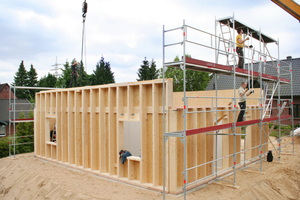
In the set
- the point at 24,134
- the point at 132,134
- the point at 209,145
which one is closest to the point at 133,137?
the point at 132,134

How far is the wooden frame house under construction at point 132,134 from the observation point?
7.61 metres

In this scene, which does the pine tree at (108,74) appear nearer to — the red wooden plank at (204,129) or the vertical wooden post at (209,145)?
the vertical wooden post at (209,145)

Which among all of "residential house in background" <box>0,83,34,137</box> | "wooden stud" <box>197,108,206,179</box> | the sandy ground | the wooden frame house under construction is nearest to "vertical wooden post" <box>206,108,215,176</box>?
the wooden frame house under construction

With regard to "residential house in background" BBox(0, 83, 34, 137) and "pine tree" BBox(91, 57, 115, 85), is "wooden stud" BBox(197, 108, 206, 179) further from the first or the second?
"pine tree" BBox(91, 57, 115, 85)

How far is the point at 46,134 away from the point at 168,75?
20.9 m

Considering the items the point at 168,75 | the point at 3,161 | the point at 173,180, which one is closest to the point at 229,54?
the point at 173,180

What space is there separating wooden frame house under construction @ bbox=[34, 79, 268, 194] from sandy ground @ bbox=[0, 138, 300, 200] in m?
0.49

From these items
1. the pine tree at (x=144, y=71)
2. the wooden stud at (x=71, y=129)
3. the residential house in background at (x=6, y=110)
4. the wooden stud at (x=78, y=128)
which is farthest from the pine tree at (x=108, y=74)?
A: the wooden stud at (x=78, y=128)

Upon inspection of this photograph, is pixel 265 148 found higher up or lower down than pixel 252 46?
lower down

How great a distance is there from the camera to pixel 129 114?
8.59 m

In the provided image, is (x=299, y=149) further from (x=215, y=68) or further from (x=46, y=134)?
(x=46, y=134)

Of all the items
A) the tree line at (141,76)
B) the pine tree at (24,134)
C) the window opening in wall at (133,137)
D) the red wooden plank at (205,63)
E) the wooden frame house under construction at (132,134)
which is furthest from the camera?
the tree line at (141,76)

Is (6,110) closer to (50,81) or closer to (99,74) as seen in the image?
(99,74)

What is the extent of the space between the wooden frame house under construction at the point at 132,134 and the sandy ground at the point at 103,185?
0.49 meters
